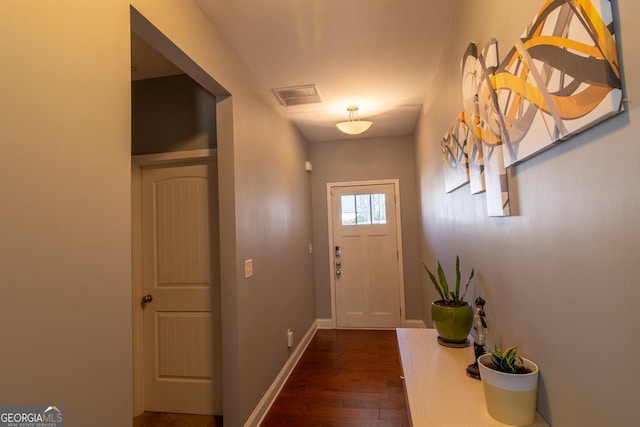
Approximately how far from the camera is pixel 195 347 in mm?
2344

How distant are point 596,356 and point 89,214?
1465mm

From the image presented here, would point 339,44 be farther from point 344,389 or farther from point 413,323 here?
point 413,323

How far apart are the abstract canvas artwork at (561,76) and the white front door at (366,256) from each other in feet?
10.8

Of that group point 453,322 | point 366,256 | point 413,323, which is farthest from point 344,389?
point 366,256

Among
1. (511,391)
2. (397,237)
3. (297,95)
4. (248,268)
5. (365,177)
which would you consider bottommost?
(511,391)

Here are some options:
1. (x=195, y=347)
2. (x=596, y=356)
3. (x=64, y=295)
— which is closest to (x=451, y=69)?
(x=596, y=356)

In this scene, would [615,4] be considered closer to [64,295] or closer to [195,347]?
[64,295]

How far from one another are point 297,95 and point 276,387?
2.59 m

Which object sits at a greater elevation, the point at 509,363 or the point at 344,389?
the point at 509,363

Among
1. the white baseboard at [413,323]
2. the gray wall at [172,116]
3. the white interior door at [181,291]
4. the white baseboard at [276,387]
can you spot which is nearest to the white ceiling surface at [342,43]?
the gray wall at [172,116]

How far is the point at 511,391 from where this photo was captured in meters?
0.94

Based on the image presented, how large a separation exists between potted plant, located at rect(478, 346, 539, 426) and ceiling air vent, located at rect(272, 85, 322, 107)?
2468mm

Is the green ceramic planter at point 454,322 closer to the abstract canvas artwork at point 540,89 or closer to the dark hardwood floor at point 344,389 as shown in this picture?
the abstract canvas artwork at point 540,89

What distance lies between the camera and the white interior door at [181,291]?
2.33 meters
